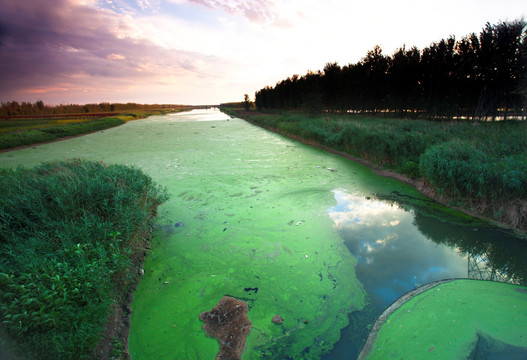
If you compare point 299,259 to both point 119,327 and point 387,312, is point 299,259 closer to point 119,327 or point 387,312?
point 387,312

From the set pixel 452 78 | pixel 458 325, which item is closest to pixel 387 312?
pixel 458 325

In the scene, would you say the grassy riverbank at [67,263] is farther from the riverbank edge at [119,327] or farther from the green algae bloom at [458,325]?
the green algae bloom at [458,325]

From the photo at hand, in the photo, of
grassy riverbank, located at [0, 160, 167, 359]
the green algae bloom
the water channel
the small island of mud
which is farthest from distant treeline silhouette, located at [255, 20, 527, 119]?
grassy riverbank, located at [0, 160, 167, 359]

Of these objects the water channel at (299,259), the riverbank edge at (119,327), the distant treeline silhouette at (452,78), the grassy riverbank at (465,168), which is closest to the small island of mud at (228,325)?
the water channel at (299,259)

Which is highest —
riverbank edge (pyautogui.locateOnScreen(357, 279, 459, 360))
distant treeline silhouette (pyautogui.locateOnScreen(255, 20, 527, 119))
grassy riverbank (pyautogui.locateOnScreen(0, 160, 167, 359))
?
distant treeline silhouette (pyautogui.locateOnScreen(255, 20, 527, 119))

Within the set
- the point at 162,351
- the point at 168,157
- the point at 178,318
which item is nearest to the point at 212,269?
the point at 178,318

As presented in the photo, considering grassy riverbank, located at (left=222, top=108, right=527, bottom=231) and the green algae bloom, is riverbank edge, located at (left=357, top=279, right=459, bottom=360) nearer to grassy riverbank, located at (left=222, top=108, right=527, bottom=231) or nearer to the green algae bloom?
the green algae bloom
